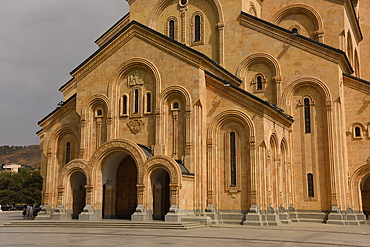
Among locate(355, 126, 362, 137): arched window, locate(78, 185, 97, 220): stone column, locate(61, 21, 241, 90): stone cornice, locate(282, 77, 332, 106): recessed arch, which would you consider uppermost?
locate(61, 21, 241, 90): stone cornice

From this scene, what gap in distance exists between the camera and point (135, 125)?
2995 centimetres

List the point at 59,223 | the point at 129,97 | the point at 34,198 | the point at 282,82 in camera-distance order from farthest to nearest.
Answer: the point at 34,198 < the point at 282,82 < the point at 129,97 < the point at 59,223

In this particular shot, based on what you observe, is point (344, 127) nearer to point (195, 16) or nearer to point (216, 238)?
point (195, 16)

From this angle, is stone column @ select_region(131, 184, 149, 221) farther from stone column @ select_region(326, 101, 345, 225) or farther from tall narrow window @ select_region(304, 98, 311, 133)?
tall narrow window @ select_region(304, 98, 311, 133)

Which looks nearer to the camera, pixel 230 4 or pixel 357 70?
pixel 230 4

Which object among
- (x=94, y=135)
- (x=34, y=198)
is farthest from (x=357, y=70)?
(x=34, y=198)

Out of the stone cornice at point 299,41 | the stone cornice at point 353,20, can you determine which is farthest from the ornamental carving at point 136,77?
the stone cornice at point 353,20

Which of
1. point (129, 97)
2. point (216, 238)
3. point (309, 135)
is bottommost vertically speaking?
point (216, 238)

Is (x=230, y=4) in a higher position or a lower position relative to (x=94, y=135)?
higher

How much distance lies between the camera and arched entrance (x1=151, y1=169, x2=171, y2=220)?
27906mm

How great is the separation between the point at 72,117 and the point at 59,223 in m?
9.08

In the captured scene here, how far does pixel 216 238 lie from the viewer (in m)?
19.1

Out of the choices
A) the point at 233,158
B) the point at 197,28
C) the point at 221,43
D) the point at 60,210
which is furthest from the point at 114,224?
the point at 197,28

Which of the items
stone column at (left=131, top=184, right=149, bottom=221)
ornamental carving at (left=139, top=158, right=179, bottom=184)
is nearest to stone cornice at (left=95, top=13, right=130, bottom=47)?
ornamental carving at (left=139, top=158, right=179, bottom=184)
